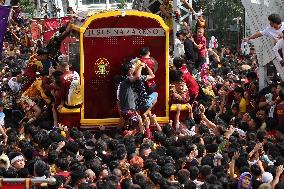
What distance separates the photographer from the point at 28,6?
131 feet

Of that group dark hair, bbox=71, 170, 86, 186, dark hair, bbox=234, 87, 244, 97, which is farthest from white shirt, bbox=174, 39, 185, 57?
dark hair, bbox=71, 170, 86, 186

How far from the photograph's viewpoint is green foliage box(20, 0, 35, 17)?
129 feet

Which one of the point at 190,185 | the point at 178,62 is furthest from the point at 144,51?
the point at 190,185

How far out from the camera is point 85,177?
8742 mm

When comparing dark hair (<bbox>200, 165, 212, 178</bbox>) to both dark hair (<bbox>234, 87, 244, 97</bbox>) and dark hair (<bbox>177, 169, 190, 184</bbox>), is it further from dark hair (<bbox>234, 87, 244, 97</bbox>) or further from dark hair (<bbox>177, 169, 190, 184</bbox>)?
dark hair (<bbox>234, 87, 244, 97</bbox>)

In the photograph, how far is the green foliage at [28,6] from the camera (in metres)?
39.4

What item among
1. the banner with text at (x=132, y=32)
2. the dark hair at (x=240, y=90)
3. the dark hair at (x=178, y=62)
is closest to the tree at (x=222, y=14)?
the dark hair at (x=240, y=90)

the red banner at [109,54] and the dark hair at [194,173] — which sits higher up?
the red banner at [109,54]

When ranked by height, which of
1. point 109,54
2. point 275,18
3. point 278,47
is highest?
point 275,18

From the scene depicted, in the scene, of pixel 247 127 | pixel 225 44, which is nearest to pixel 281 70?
pixel 247 127

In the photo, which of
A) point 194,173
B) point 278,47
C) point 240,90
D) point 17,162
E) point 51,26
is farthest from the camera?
point 51,26

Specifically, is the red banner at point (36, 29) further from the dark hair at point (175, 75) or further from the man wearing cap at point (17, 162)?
the man wearing cap at point (17, 162)

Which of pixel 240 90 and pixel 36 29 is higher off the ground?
pixel 36 29

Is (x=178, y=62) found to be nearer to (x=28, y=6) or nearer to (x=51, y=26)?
(x=51, y=26)
